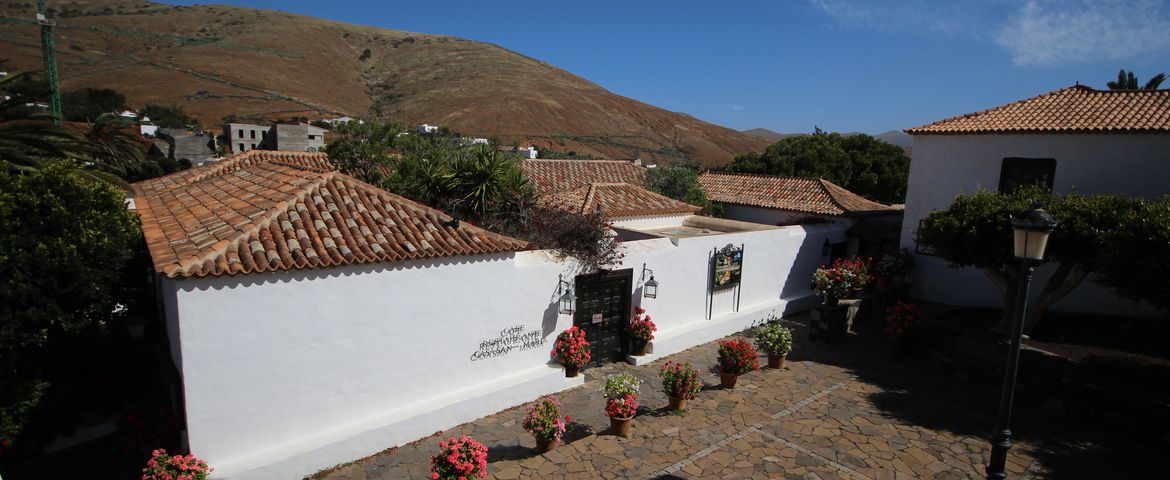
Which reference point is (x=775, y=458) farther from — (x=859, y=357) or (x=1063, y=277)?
(x=1063, y=277)

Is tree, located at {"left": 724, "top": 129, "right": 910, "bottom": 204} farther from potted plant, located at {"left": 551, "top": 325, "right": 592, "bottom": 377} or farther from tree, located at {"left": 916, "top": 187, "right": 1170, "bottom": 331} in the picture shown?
potted plant, located at {"left": 551, "top": 325, "right": 592, "bottom": 377}

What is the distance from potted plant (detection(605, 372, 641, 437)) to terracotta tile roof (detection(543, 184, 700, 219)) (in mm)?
7952

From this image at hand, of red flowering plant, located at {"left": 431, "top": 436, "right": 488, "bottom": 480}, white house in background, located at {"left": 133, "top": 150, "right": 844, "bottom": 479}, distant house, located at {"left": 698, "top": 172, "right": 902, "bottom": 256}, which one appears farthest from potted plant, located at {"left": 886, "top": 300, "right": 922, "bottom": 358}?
red flowering plant, located at {"left": 431, "top": 436, "right": 488, "bottom": 480}

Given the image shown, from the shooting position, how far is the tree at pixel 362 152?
15883 mm

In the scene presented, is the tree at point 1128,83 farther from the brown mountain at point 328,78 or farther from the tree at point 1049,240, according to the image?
the brown mountain at point 328,78

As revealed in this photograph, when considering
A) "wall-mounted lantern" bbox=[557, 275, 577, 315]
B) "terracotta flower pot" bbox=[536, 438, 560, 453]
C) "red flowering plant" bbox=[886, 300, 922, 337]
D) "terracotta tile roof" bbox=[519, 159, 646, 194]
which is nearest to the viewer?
"terracotta flower pot" bbox=[536, 438, 560, 453]

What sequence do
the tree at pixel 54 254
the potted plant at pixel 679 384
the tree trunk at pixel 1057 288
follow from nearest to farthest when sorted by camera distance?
the tree at pixel 54 254 < the potted plant at pixel 679 384 < the tree trunk at pixel 1057 288

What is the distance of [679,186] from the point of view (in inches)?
998

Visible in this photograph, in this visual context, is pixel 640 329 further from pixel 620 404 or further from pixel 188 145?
pixel 188 145

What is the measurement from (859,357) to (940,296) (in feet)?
19.0

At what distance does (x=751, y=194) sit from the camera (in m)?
26.1

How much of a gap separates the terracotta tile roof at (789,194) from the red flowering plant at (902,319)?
781 cm

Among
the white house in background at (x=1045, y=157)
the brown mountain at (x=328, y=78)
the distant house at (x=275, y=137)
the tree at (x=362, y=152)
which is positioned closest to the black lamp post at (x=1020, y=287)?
the white house in background at (x=1045, y=157)

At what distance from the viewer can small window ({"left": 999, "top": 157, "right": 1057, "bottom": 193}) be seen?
15.1 m
